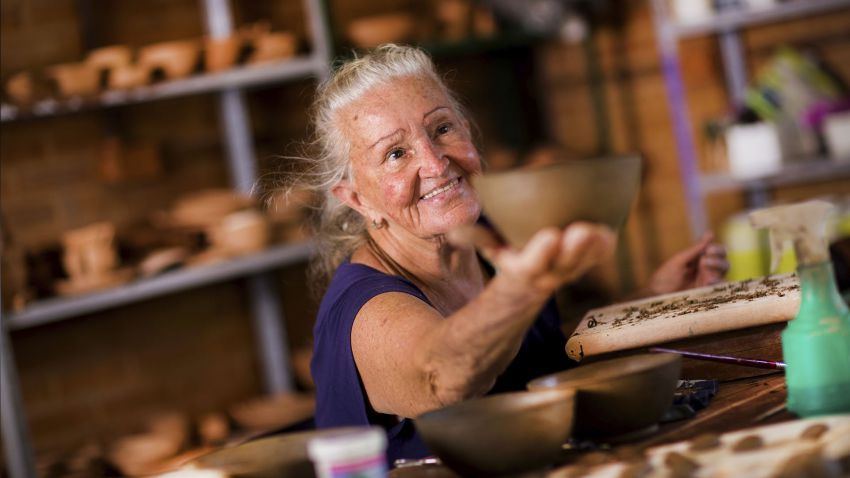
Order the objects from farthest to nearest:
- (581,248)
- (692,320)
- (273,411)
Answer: (273,411) → (692,320) → (581,248)

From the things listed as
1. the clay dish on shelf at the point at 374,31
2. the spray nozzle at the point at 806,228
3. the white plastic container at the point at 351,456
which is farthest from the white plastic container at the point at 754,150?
the white plastic container at the point at 351,456

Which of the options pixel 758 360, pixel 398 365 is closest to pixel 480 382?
pixel 398 365

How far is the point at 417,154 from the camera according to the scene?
2.02 m

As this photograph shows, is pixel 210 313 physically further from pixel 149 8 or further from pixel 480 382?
Result: pixel 480 382

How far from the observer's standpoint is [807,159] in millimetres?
3932

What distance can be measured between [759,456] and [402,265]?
0.97 meters

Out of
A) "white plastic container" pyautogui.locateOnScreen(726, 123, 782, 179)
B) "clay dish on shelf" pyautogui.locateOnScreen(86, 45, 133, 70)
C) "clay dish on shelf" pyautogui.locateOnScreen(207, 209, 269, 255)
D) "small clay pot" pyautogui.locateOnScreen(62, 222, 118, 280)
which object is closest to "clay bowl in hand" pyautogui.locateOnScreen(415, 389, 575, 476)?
"small clay pot" pyautogui.locateOnScreen(62, 222, 118, 280)

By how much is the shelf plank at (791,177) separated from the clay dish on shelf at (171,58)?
1.81 metres

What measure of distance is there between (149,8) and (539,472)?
10.8 feet

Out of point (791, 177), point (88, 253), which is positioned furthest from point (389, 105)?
point (791, 177)

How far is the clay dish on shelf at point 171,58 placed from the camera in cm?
367

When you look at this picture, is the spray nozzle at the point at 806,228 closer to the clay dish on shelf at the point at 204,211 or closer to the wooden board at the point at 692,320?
the wooden board at the point at 692,320

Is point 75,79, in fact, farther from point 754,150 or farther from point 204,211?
point 754,150

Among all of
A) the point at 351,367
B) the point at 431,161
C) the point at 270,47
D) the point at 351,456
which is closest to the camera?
the point at 351,456
